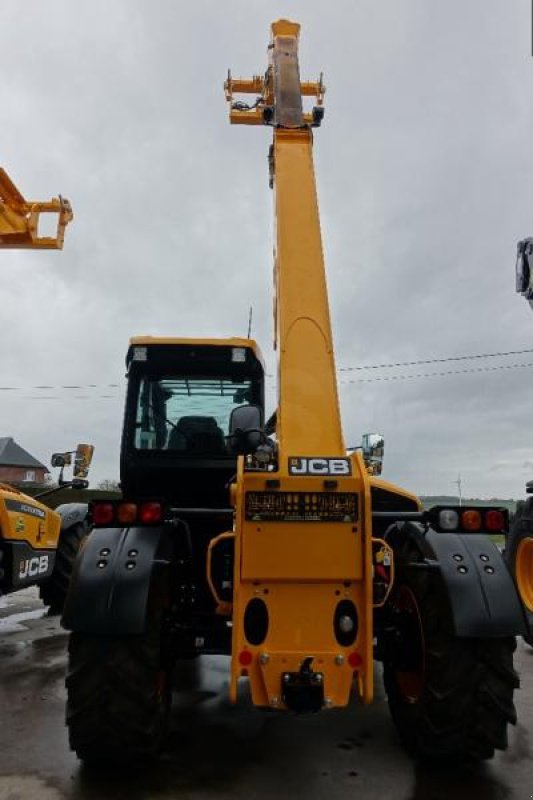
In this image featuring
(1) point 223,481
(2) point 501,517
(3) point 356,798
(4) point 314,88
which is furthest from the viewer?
(4) point 314,88

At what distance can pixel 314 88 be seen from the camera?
6.73m

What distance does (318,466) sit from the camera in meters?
3.47

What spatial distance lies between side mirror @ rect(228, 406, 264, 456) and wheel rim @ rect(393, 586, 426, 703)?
1.35m

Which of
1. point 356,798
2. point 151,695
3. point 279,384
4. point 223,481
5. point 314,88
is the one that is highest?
point 314,88

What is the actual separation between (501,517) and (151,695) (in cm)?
212

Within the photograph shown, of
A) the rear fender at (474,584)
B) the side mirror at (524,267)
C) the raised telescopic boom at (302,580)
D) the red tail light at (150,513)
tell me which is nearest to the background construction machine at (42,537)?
the red tail light at (150,513)

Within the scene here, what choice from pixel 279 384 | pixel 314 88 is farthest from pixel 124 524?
pixel 314 88

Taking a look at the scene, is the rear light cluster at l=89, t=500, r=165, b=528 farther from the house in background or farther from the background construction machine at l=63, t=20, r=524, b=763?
the house in background

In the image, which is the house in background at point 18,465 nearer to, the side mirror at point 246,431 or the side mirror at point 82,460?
the side mirror at point 82,460

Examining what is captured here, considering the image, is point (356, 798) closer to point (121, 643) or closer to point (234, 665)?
point (234, 665)

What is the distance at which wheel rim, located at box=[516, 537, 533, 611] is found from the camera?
6.87 metres

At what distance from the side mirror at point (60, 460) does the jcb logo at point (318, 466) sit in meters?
4.79

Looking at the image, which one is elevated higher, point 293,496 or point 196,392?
point 196,392

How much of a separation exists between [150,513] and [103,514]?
25cm
